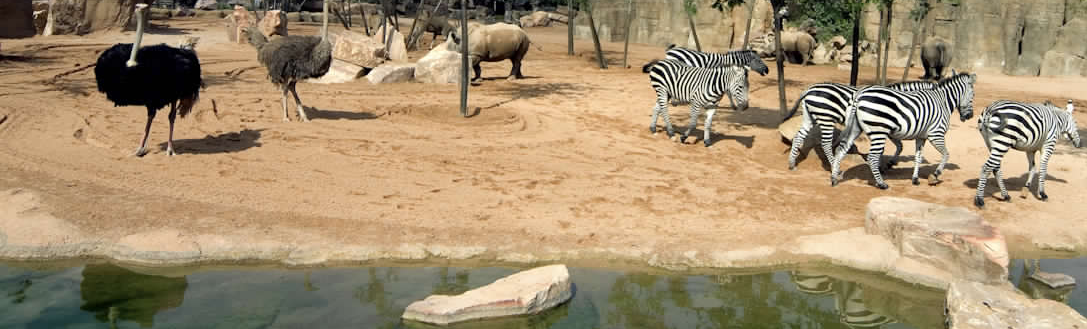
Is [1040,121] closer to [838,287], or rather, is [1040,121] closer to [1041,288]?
[1041,288]

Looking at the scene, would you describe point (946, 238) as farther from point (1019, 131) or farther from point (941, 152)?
point (941, 152)

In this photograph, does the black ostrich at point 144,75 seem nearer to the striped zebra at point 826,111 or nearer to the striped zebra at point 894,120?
the striped zebra at point 826,111

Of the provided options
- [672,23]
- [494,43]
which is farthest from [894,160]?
[672,23]

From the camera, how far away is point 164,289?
715 cm

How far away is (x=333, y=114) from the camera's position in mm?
13734

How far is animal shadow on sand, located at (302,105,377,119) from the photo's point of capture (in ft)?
44.3

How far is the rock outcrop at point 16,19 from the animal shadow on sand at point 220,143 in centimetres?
1480

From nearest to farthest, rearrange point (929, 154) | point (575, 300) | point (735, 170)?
1. point (575, 300)
2. point (735, 170)
3. point (929, 154)

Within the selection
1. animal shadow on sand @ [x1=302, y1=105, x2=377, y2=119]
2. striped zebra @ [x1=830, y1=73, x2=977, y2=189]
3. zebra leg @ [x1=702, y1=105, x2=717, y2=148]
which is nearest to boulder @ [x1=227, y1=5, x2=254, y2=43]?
Result: animal shadow on sand @ [x1=302, y1=105, x2=377, y2=119]

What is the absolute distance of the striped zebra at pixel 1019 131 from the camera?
964 centimetres

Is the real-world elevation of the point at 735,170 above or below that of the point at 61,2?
below

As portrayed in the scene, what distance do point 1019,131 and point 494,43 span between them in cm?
1187

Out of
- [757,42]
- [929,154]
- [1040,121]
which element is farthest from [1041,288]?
[757,42]

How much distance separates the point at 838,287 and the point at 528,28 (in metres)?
32.8
